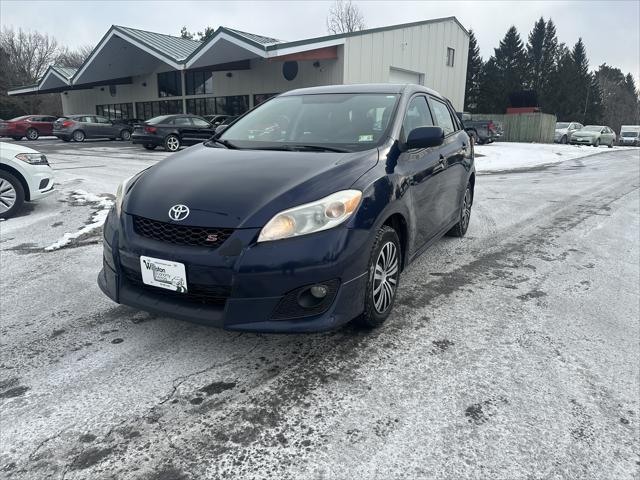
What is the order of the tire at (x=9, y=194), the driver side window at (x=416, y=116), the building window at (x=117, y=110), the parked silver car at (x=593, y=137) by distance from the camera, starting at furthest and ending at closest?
the building window at (x=117, y=110), the parked silver car at (x=593, y=137), the tire at (x=9, y=194), the driver side window at (x=416, y=116)

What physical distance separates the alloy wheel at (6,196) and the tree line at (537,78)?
52.7 metres

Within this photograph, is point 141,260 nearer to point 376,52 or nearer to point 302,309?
point 302,309

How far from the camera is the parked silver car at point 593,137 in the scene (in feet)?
99.3

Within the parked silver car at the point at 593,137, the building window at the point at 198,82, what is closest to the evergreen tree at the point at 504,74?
the parked silver car at the point at 593,137

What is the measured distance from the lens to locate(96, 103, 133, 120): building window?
118 feet

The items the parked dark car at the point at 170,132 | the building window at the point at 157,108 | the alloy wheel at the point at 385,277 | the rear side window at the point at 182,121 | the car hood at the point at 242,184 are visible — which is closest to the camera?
the car hood at the point at 242,184

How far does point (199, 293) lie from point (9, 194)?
521cm

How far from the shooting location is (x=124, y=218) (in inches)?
113

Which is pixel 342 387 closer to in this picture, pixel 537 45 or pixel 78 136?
pixel 78 136

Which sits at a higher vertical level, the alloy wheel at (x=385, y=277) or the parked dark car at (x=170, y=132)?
the parked dark car at (x=170, y=132)

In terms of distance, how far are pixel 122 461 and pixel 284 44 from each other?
18.6 m

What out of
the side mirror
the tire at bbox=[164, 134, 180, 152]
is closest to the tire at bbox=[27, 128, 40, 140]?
the tire at bbox=[164, 134, 180, 152]

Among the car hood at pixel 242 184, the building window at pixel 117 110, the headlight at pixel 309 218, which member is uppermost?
the building window at pixel 117 110

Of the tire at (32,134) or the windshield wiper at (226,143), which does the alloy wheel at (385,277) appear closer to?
the windshield wiper at (226,143)
